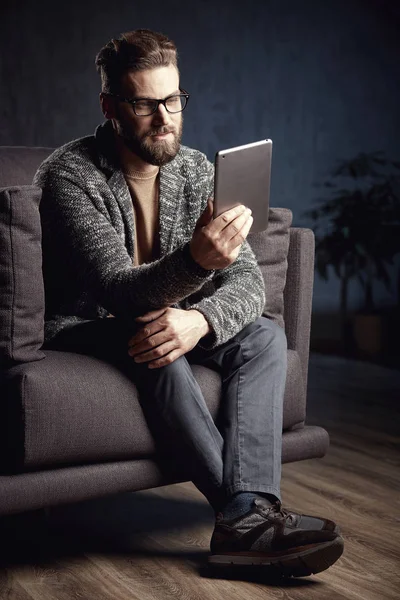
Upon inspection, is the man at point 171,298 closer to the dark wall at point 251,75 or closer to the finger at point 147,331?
the finger at point 147,331

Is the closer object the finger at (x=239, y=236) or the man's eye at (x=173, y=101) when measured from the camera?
the finger at (x=239, y=236)

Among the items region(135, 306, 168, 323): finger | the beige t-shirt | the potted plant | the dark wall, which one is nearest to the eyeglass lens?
the beige t-shirt

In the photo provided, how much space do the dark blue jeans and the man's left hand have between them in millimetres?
26

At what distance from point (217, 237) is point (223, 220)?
0.04m

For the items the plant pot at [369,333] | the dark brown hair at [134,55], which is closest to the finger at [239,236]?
the dark brown hair at [134,55]

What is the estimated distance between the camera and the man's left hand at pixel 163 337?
1.73 m

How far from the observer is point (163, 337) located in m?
1.73

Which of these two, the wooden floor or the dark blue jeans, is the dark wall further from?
the dark blue jeans

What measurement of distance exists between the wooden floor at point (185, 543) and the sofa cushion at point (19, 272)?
445 mm

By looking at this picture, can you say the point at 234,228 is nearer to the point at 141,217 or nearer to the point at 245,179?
the point at 245,179

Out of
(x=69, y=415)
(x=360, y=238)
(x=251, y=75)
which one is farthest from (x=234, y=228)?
(x=251, y=75)

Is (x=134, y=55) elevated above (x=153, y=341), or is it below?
above

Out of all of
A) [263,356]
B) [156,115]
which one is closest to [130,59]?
[156,115]

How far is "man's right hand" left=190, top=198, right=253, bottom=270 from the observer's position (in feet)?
5.46
